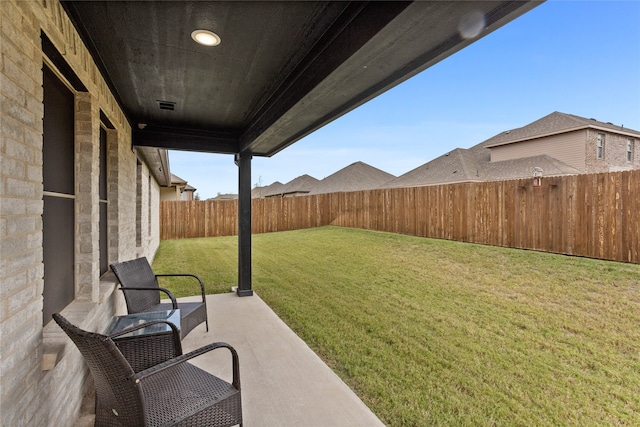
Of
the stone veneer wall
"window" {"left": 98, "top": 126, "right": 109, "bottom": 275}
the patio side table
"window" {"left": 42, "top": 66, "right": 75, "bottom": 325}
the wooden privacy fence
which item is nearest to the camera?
the stone veneer wall

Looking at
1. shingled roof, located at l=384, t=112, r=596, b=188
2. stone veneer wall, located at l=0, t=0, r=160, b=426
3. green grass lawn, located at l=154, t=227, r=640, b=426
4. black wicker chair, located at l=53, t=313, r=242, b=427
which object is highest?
shingled roof, located at l=384, t=112, r=596, b=188

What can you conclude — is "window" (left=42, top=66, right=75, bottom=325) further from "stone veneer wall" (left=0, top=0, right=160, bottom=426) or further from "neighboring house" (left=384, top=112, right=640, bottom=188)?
"neighboring house" (left=384, top=112, right=640, bottom=188)

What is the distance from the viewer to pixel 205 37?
2244 millimetres

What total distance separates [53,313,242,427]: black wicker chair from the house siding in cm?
1614

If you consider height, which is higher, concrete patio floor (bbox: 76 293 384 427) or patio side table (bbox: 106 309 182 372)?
patio side table (bbox: 106 309 182 372)

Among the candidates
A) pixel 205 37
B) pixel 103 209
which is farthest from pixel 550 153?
pixel 103 209

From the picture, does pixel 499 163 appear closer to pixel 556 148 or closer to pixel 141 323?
pixel 556 148

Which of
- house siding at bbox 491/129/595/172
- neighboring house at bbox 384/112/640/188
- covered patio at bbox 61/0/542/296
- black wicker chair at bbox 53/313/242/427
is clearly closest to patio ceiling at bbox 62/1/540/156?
covered patio at bbox 61/0/542/296

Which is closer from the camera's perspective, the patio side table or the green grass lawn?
the patio side table

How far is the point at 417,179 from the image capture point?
1738 cm

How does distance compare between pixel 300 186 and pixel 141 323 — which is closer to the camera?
pixel 141 323

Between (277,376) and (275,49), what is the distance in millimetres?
2742

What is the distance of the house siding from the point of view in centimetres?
1317

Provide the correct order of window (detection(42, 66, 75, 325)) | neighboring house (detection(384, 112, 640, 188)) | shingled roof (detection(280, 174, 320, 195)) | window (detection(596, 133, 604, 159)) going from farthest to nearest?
shingled roof (detection(280, 174, 320, 195)), window (detection(596, 133, 604, 159)), neighboring house (detection(384, 112, 640, 188)), window (detection(42, 66, 75, 325))
